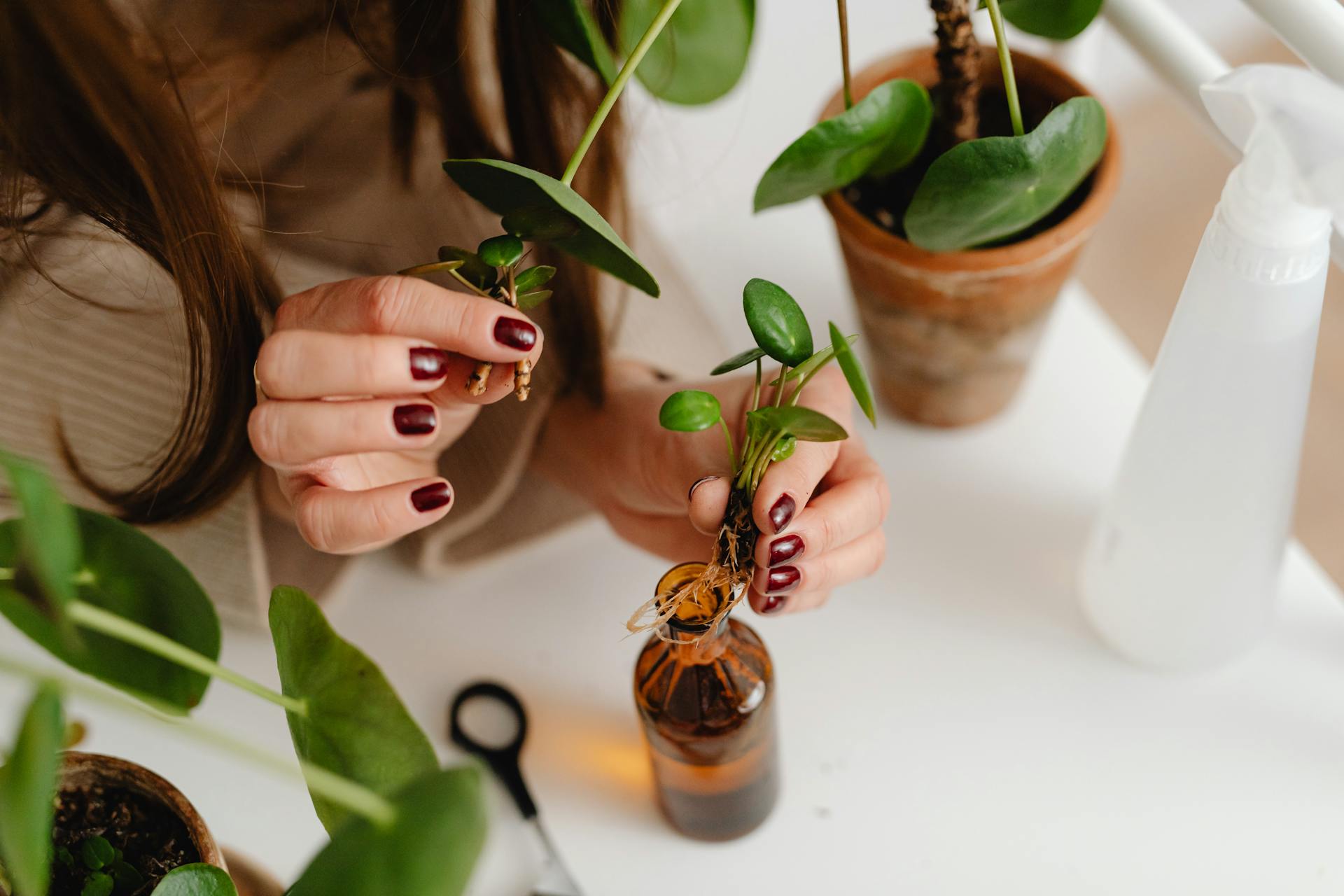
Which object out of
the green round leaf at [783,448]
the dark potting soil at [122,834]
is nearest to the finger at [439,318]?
the green round leaf at [783,448]

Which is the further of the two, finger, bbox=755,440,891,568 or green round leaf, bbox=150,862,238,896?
finger, bbox=755,440,891,568

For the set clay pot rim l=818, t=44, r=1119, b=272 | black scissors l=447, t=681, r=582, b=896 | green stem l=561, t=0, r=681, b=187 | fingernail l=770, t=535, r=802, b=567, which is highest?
green stem l=561, t=0, r=681, b=187

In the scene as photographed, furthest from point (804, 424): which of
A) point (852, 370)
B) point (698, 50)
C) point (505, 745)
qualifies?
point (505, 745)

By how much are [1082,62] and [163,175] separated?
0.73 m

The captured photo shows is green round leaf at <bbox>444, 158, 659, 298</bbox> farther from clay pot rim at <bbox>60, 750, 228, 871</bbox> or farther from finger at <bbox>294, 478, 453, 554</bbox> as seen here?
clay pot rim at <bbox>60, 750, 228, 871</bbox>

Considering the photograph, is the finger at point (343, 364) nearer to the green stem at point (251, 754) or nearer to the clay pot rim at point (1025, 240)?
the green stem at point (251, 754)

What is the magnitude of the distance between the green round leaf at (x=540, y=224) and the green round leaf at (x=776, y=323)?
0.24 feet

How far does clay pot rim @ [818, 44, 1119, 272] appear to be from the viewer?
0.54 metres

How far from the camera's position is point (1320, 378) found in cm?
105

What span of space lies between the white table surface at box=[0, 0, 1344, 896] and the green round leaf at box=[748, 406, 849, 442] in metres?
0.28

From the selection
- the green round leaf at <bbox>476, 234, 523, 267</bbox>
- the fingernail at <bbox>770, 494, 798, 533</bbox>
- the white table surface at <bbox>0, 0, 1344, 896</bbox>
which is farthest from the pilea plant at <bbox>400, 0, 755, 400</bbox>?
the white table surface at <bbox>0, 0, 1344, 896</bbox>

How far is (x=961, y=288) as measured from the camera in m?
0.56

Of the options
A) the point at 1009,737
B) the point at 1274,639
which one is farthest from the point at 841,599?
the point at 1274,639

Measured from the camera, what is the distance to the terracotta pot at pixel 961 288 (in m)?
0.55
